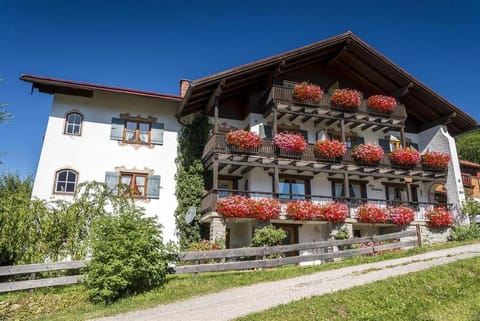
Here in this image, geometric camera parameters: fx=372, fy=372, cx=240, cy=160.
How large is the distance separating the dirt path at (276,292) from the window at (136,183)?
338 inches

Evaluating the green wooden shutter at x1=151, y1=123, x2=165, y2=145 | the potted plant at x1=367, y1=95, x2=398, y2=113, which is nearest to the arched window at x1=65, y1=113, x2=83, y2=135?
the green wooden shutter at x1=151, y1=123, x2=165, y2=145

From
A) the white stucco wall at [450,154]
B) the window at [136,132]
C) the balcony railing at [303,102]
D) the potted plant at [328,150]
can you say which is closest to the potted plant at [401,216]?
the potted plant at [328,150]

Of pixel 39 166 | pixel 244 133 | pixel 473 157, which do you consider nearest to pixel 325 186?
pixel 244 133

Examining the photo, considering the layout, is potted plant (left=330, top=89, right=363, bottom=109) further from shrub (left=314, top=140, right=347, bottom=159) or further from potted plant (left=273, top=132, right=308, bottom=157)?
potted plant (left=273, top=132, right=308, bottom=157)

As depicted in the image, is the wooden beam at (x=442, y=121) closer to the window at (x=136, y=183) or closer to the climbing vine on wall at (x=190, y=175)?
the climbing vine on wall at (x=190, y=175)

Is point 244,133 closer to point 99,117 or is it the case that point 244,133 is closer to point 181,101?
point 181,101

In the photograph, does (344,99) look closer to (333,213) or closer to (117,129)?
(333,213)

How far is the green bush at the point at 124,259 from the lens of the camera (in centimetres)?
910

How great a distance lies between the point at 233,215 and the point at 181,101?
241 inches

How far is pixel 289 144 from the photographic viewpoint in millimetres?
17500

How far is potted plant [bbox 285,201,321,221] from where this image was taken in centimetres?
1630

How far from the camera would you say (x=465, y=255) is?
1124 cm

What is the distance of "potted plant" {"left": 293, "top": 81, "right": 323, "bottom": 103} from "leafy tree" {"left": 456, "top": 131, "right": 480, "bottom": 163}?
47.7 m

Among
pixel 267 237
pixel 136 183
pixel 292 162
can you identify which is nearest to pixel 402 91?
pixel 292 162
